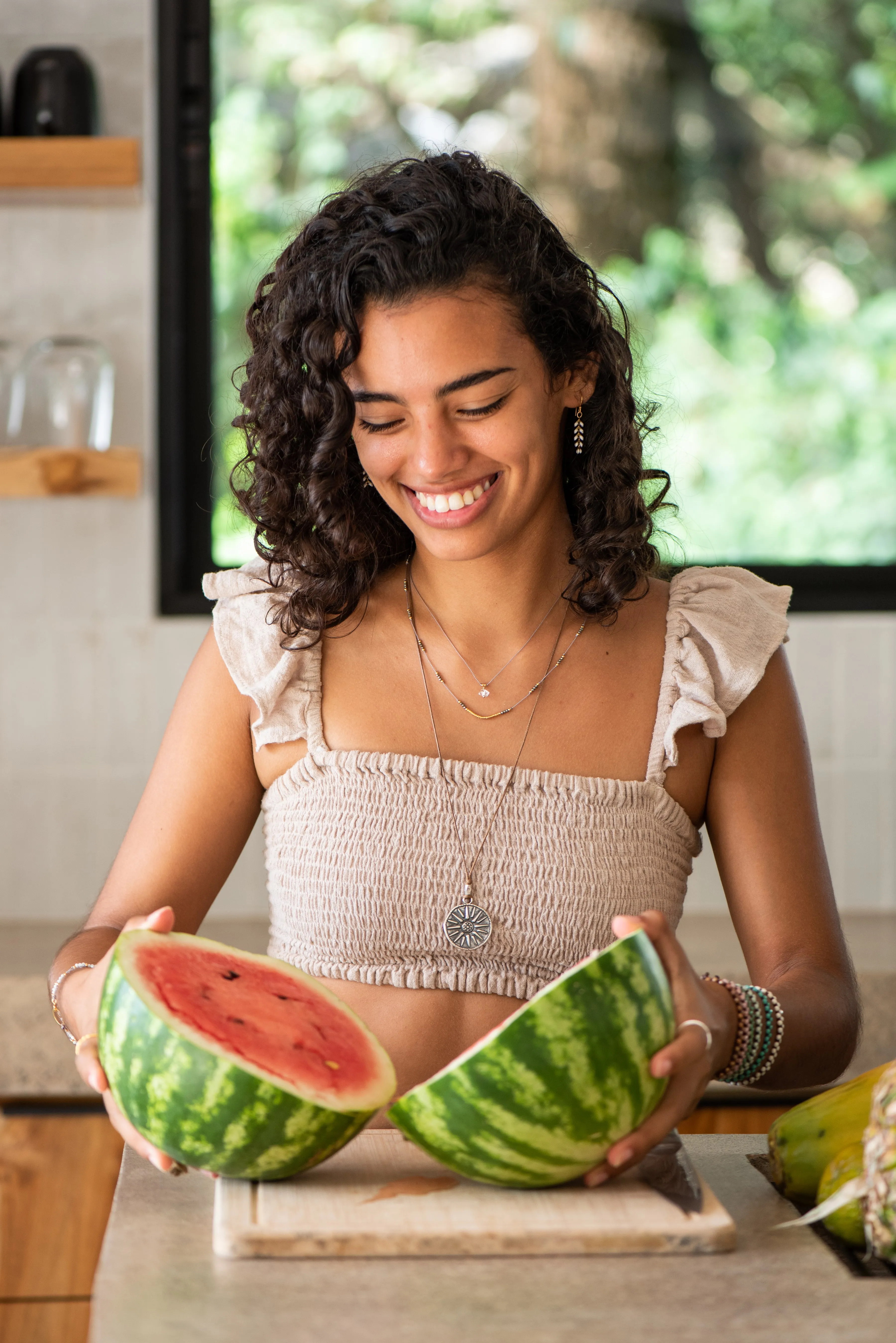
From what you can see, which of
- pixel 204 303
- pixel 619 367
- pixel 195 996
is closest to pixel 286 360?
pixel 619 367

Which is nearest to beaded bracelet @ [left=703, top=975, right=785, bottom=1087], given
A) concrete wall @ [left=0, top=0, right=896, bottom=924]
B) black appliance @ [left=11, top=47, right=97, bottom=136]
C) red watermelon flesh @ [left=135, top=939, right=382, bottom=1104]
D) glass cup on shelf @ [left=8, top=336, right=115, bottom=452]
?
red watermelon flesh @ [left=135, top=939, right=382, bottom=1104]

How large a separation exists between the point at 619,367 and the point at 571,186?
1410mm

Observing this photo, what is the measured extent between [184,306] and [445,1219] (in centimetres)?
221

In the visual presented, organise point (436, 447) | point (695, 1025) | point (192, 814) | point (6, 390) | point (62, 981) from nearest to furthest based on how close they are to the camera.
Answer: point (695, 1025), point (62, 981), point (436, 447), point (192, 814), point (6, 390)

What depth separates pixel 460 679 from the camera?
1495 millimetres

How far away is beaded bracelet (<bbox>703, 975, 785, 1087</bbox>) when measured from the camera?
100 centimetres

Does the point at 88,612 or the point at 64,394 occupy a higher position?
the point at 64,394

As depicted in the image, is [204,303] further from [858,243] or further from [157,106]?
[858,243]

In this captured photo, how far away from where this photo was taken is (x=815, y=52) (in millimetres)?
2783

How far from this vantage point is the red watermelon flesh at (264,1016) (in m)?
0.83

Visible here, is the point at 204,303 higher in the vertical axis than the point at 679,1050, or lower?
higher

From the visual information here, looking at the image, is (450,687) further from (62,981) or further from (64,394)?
(64,394)

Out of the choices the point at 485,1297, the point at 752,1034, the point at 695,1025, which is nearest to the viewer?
the point at 485,1297

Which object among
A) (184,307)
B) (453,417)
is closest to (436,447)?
(453,417)
